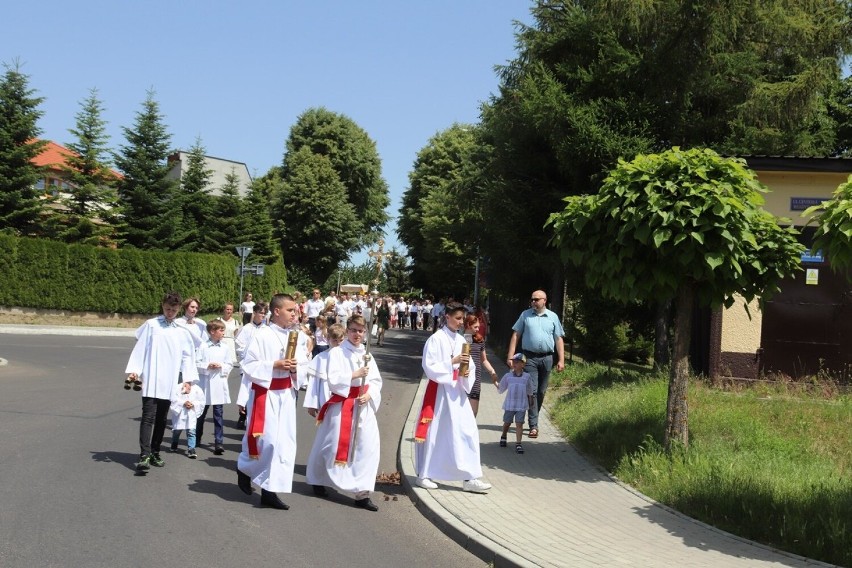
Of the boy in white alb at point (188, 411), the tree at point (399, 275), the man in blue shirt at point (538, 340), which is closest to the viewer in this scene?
the boy in white alb at point (188, 411)

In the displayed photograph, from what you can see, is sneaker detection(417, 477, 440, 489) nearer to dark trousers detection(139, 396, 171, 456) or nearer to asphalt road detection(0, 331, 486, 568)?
asphalt road detection(0, 331, 486, 568)

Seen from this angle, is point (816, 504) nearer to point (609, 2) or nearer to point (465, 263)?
point (609, 2)

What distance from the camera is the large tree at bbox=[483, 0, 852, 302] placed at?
16.8 m

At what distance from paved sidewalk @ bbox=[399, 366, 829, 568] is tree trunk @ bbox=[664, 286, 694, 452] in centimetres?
86

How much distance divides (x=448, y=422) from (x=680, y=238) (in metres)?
2.79

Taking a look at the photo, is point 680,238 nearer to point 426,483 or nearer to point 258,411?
point 426,483

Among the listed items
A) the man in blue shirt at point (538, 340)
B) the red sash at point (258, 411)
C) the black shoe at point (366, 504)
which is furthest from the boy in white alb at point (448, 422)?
the man in blue shirt at point (538, 340)

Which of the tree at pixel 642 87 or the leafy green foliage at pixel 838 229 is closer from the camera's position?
the leafy green foliage at pixel 838 229

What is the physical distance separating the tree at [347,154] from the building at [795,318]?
47.7 metres

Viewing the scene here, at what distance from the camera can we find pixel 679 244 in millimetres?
8328

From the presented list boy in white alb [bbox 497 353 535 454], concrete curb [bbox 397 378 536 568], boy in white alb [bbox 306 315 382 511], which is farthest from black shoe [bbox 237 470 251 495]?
boy in white alb [bbox 497 353 535 454]

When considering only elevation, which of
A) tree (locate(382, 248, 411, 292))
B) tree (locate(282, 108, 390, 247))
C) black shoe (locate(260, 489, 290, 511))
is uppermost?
tree (locate(282, 108, 390, 247))

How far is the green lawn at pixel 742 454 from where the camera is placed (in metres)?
6.77

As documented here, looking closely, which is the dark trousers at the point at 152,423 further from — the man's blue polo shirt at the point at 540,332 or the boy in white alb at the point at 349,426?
the man's blue polo shirt at the point at 540,332
